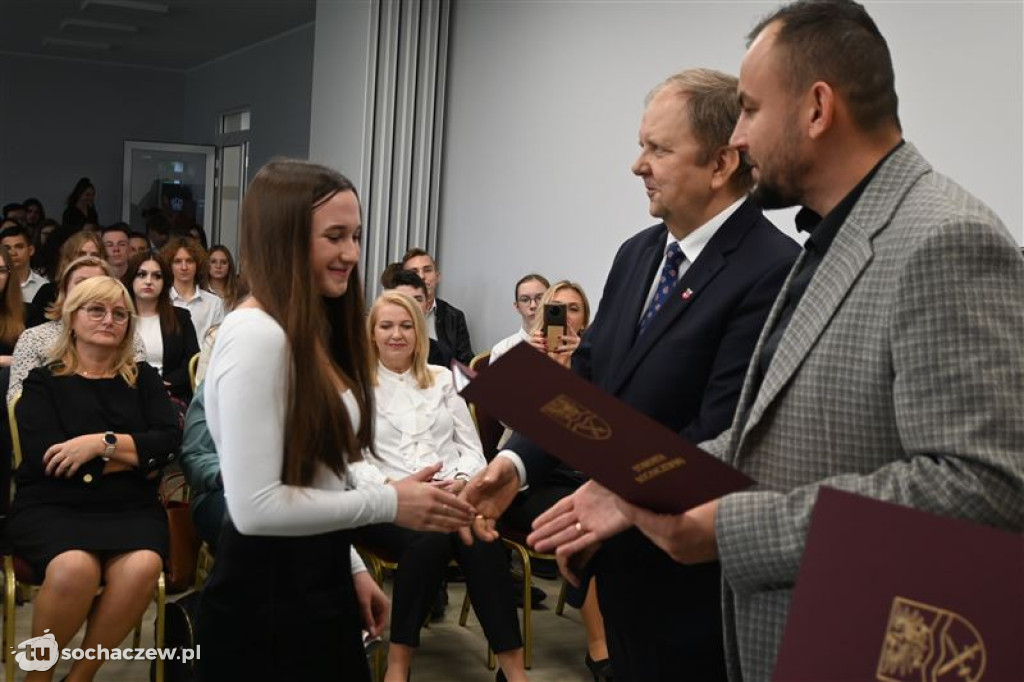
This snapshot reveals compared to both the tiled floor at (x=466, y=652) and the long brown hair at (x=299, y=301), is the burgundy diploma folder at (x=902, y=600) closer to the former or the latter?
the long brown hair at (x=299, y=301)

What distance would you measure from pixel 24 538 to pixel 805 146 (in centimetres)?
288

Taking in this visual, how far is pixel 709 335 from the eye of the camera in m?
1.81

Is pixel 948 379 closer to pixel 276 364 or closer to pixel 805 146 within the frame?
pixel 805 146

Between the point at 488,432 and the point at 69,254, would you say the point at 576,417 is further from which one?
the point at 69,254

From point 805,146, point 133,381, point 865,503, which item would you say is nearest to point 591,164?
point 133,381

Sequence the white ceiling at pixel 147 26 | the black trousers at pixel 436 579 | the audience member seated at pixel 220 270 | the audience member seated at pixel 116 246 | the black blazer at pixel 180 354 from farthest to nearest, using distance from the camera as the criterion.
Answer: the white ceiling at pixel 147 26
the audience member seated at pixel 116 246
the audience member seated at pixel 220 270
the black blazer at pixel 180 354
the black trousers at pixel 436 579

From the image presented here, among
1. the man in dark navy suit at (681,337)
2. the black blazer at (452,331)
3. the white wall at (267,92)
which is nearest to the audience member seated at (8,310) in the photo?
the black blazer at (452,331)

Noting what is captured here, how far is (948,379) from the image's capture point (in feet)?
3.82

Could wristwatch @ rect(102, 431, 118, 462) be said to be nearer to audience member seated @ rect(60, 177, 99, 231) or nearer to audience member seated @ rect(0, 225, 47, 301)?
audience member seated @ rect(0, 225, 47, 301)

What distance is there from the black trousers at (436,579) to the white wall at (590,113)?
219 centimetres

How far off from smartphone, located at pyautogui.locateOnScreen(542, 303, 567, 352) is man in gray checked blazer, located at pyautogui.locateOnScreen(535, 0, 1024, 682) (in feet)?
9.01

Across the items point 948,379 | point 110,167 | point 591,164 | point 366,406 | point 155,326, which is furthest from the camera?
point 110,167

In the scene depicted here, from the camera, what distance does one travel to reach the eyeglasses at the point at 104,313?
372 centimetres

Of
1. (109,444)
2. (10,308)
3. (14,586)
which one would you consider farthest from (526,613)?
(10,308)
